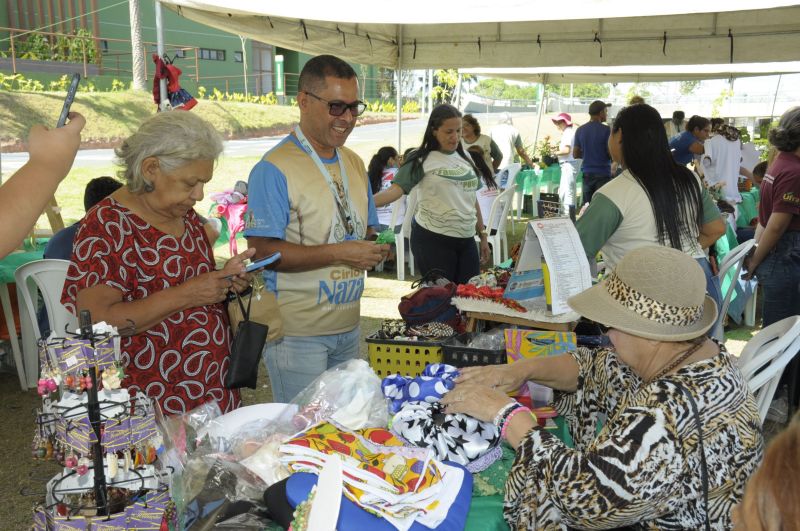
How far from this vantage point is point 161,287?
214cm

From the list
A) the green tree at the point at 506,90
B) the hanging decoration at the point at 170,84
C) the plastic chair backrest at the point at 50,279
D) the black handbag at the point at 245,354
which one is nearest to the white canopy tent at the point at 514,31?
the hanging decoration at the point at 170,84

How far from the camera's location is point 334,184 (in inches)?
106

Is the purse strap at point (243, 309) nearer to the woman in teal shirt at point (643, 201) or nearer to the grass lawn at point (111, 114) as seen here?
the woman in teal shirt at point (643, 201)

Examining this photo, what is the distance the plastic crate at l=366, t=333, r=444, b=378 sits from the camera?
2676mm

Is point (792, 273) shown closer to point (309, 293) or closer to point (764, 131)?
point (309, 293)

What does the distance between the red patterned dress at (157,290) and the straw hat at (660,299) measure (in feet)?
4.05

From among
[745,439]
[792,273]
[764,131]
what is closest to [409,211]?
[792,273]

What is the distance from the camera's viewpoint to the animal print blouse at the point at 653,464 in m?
1.62

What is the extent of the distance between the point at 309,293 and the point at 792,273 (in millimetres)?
3075

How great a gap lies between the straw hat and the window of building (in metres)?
29.6

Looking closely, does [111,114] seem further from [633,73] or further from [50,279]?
[50,279]

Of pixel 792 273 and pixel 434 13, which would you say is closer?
pixel 792 273

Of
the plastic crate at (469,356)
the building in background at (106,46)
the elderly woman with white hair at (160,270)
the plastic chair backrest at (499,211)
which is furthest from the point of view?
the building in background at (106,46)

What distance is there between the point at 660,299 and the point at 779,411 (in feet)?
8.62
